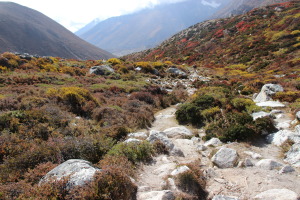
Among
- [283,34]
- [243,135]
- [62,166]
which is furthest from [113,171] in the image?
[283,34]

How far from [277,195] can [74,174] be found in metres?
4.47

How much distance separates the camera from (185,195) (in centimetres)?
424

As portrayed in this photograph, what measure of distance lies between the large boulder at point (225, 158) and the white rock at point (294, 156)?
1.49 meters

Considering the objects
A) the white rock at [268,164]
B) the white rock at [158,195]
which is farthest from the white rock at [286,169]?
the white rock at [158,195]

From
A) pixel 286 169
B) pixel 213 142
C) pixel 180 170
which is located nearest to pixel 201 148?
pixel 213 142

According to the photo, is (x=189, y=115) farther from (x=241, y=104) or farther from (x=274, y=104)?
(x=274, y=104)

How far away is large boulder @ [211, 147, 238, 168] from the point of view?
561 centimetres

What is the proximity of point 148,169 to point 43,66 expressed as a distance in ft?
72.3

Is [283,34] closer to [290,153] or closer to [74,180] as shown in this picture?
[290,153]

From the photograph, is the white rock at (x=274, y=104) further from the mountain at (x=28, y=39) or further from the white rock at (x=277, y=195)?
the mountain at (x=28, y=39)

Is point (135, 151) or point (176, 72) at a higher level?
point (176, 72)

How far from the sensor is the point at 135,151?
20.5ft

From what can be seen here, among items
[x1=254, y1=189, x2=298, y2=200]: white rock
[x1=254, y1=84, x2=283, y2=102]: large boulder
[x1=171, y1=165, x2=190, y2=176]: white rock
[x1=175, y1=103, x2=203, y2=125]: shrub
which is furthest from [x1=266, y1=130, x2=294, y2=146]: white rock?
[x1=254, y1=84, x2=283, y2=102]: large boulder

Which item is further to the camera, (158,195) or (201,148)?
(201,148)
